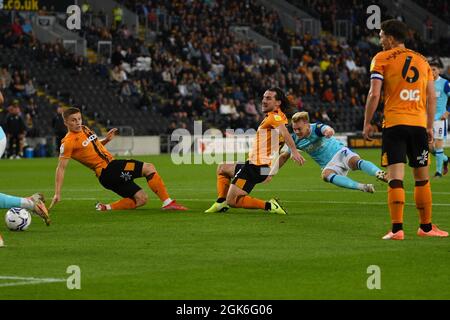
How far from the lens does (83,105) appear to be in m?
43.1

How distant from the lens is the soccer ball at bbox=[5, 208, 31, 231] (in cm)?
1338

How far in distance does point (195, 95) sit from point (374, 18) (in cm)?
1249

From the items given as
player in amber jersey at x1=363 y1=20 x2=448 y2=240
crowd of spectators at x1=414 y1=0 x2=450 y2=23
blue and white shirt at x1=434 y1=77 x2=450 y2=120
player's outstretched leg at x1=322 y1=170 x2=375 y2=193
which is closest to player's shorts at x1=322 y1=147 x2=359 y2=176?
player's outstretched leg at x1=322 y1=170 x2=375 y2=193

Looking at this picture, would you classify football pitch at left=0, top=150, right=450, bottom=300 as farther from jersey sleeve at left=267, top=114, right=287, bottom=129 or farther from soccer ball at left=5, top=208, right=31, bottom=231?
jersey sleeve at left=267, top=114, right=287, bottom=129

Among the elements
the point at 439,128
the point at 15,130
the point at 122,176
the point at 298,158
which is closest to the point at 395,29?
the point at 298,158

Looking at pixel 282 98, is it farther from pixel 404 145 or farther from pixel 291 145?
pixel 404 145

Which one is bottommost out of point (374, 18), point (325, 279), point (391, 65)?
point (325, 279)

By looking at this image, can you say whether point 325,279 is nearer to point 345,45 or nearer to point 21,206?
point 21,206

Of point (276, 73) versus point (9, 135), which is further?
point (276, 73)

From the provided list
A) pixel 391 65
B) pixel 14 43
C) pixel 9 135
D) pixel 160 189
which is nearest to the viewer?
pixel 391 65

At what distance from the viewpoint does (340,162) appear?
17484mm

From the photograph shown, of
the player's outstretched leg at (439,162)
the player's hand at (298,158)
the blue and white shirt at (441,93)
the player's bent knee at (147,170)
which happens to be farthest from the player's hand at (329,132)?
the player's outstretched leg at (439,162)

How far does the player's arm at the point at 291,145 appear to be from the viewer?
575 inches

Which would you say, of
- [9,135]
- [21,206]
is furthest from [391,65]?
[9,135]
